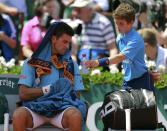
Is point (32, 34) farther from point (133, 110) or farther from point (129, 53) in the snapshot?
point (133, 110)

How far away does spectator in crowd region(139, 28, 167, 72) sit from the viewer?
8812 mm

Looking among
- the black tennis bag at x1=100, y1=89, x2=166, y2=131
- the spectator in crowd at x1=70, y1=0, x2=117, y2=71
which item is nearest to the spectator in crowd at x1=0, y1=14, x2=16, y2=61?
the spectator in crowd at x1=70, y1=0, x2=117, y2=71

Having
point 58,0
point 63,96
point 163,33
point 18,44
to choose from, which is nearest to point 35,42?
point 18,44

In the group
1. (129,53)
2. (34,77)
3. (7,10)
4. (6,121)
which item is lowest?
(6,121)

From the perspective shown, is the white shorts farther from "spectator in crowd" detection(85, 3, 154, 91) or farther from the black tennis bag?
"spectator in crowd" detection(85, 3, 154, 91)

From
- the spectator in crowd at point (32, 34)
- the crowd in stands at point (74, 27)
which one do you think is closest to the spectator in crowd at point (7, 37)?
the crowd in stands at point (74, 27)

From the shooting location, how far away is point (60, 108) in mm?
6719

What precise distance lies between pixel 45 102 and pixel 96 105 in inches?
54.4

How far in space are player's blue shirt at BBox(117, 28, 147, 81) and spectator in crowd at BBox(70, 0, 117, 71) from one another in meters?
2.52

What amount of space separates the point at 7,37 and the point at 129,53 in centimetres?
286

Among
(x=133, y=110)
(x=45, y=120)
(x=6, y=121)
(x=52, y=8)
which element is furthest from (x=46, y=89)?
(x=52, y=8)

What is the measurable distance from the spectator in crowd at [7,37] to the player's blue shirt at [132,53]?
8.65ft

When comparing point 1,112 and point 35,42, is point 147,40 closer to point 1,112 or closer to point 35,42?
point 35,42

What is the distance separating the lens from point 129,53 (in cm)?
700
